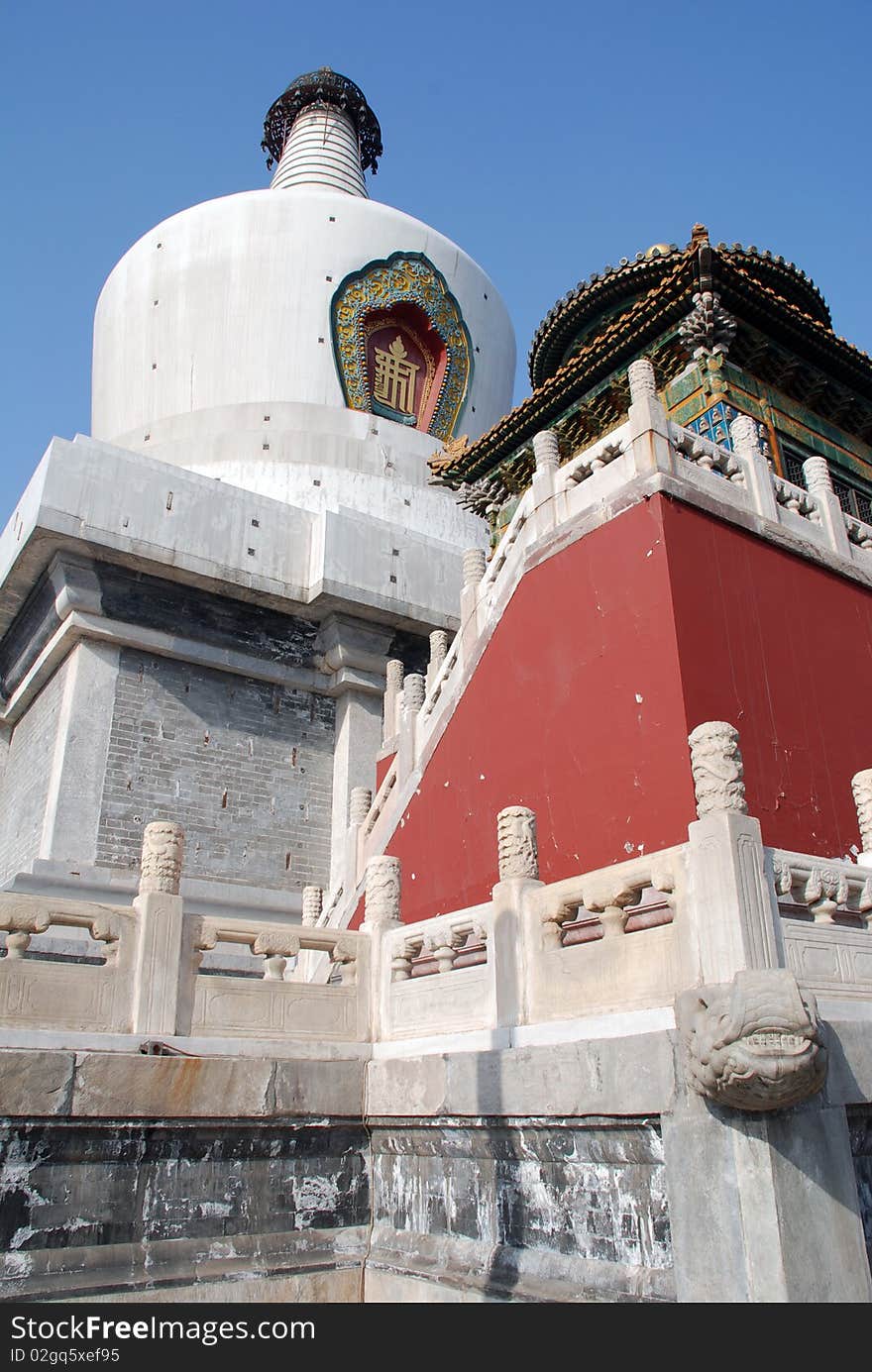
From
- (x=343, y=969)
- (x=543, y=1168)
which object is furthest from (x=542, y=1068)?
(x=343, y=969)

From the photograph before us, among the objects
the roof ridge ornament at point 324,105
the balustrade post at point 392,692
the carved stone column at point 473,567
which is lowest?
the balustrade post at point 392,692

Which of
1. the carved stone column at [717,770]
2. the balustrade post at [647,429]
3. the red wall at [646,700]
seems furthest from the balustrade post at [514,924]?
the balustrade post at [647,429]

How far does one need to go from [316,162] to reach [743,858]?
70.6 feet

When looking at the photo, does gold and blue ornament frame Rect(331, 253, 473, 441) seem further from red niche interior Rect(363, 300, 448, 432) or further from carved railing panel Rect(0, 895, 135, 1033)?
carved railing panel Rect(0, 895, 135, 1033)

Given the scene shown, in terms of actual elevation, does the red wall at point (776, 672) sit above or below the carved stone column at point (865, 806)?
above

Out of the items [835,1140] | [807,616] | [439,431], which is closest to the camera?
[835,1140]

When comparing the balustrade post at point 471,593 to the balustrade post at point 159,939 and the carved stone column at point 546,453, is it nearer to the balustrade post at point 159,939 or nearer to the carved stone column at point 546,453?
the carved stone column at point 546,453

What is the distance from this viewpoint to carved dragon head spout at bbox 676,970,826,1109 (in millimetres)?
4242

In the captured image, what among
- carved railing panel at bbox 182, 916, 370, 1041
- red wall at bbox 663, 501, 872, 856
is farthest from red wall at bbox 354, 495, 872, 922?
carved railing panel at bbox 182, 916, 370, 1041

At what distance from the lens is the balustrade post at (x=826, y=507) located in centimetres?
977

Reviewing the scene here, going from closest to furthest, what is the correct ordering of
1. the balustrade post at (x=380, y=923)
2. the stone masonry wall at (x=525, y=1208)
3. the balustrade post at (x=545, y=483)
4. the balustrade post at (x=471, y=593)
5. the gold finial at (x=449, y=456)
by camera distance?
the stone masonry wall at (x=525, y=1208)
the balustrade post at (x=380, y=923)
the balustrade post at (x=545, y=483)
the balustrade post at (x=471, y=593)
the gold finial at (x=449, y=456)

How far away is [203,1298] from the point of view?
551 centimetres

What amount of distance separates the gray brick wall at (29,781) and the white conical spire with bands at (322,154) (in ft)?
42.5

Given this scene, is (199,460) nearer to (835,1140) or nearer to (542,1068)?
(542,1068)
